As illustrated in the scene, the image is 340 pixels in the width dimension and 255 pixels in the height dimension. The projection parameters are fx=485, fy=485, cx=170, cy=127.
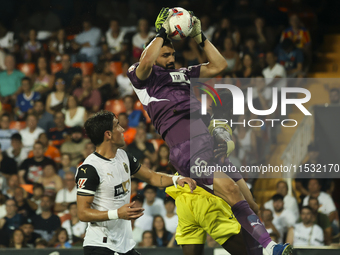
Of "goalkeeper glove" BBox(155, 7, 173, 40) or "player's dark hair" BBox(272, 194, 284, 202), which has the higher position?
"goalkeeper glove" BBox(155, 7, 173, 40)

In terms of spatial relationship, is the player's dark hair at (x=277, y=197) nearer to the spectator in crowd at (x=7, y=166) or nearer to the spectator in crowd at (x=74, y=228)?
the spectator in crowd at (x=74, y=228)

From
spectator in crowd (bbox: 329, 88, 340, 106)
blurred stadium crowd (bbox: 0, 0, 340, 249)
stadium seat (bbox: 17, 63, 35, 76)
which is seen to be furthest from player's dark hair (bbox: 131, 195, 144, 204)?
stadium seat (bbox: 17, 63, 35, 76)

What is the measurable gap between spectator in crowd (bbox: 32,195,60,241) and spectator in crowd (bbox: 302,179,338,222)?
13.1 ft

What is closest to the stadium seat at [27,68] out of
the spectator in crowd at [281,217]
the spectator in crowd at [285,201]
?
the spectator in crowd at [285,201]

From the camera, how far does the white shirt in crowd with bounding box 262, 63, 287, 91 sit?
9.47 m

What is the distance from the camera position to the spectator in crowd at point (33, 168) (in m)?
8.59

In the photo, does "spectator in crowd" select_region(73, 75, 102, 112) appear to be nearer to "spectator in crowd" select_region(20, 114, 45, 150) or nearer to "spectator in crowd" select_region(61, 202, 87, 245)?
"spectator in crowd" select_region(20, 114, 45, 150)

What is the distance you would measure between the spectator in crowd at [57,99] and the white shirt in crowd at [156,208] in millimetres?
3042

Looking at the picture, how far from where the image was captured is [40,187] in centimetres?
837

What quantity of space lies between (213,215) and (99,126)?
1468 millimetres

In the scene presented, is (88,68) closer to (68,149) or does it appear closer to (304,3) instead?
(68,149)

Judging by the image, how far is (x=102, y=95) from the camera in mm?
9758

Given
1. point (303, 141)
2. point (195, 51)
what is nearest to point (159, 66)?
point (303, 141)

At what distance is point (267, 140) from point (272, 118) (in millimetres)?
630
